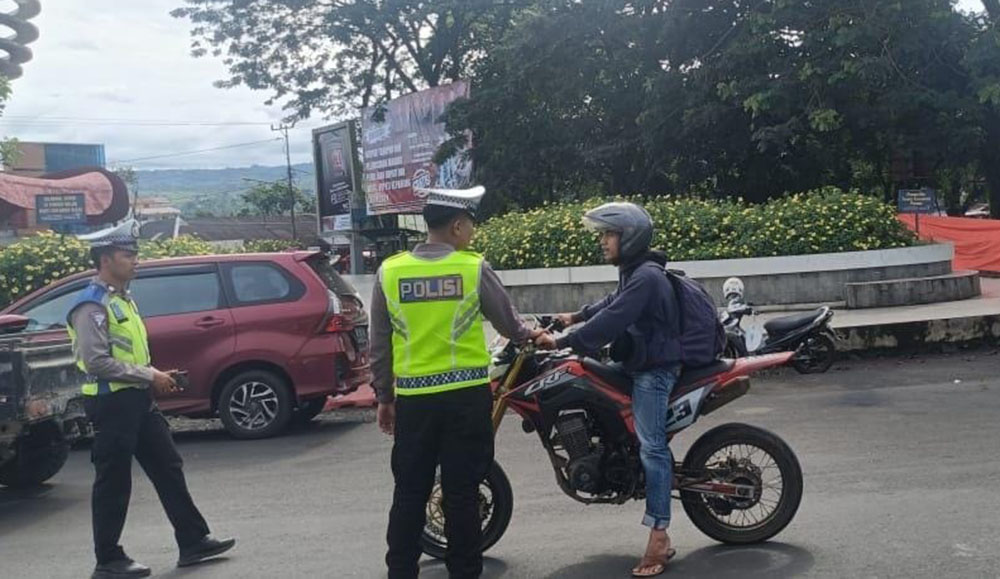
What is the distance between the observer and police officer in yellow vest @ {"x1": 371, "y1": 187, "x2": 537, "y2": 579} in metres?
4.02

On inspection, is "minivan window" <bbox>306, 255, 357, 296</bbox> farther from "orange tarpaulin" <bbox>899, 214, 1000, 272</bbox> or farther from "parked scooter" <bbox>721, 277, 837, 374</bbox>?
"orange tarpaulin" <bbox>899, 214, 1000, 272</bbox>

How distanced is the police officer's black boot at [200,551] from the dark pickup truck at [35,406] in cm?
193

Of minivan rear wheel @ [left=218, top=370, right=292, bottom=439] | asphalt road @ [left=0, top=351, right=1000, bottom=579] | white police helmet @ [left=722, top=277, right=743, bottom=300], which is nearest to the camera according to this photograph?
asphalt road @ [left=0, top=351, right=1000, bottom=579]

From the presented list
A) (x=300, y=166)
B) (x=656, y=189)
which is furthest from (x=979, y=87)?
(x=300, y=166)

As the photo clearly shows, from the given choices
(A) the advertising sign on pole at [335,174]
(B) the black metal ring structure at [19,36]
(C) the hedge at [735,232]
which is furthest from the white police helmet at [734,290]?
(A) the advertising sign on pole at [335,174]

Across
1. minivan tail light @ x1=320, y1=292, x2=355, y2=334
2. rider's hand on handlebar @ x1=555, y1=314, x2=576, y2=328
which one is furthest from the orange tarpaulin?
rider's hand on handlebar @ x1=555, y1=314, x2=576, y2=328

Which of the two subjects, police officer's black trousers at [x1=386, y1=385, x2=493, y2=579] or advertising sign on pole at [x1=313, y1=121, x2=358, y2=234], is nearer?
police officer's black trousers at [x1=386, y1=385, x2=493, y2=579]

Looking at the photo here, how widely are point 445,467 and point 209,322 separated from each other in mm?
5382

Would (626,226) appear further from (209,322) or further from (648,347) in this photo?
(209,322)

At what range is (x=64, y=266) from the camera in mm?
13125

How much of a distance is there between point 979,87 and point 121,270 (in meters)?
15.0

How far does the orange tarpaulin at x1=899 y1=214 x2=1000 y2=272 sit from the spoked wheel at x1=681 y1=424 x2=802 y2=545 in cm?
1641

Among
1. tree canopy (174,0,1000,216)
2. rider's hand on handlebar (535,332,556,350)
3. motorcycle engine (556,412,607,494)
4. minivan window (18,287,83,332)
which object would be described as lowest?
motorcycle engine (556,412,607,494)

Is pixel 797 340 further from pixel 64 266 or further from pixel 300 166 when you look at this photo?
pixel 300 166
